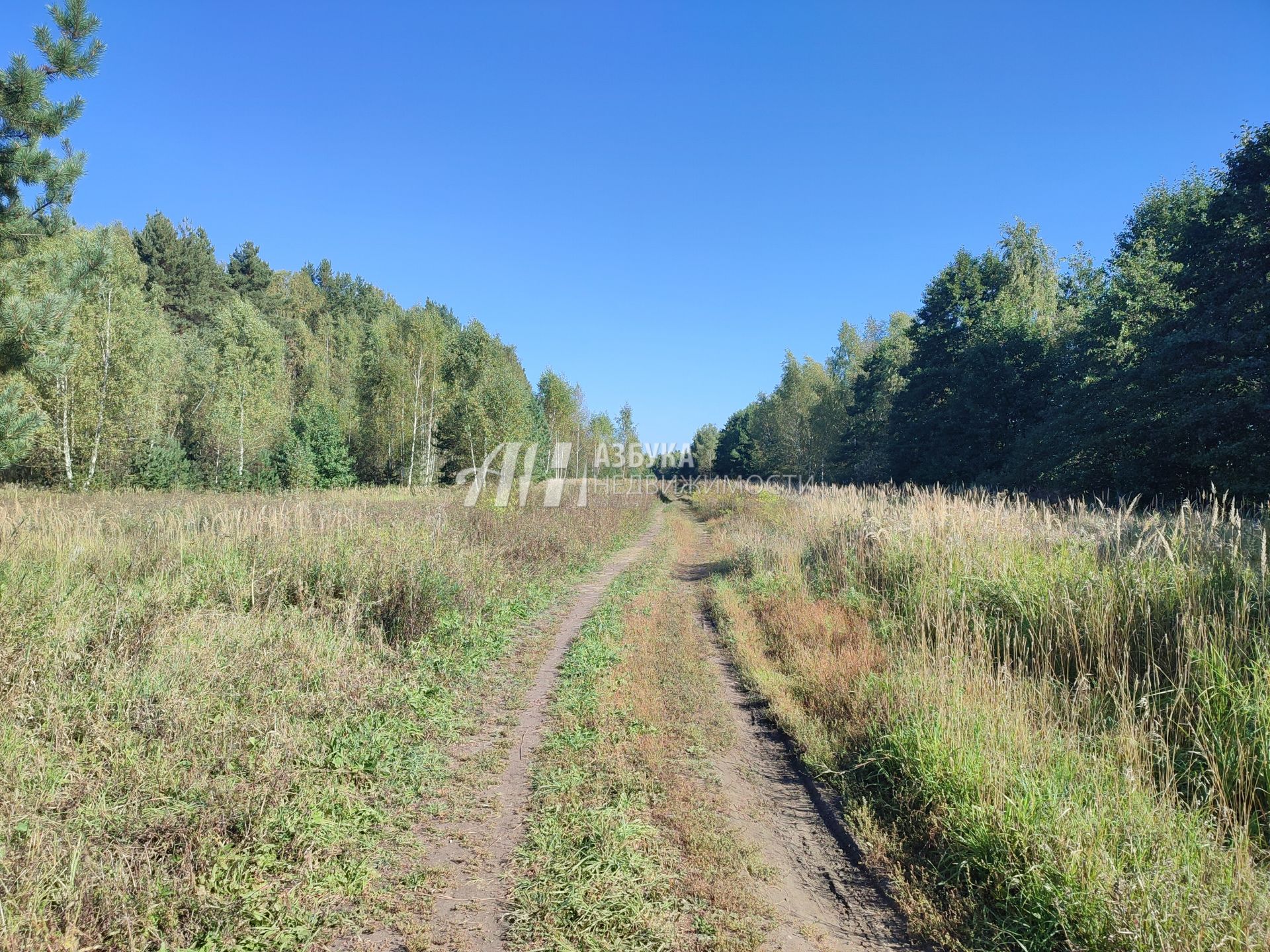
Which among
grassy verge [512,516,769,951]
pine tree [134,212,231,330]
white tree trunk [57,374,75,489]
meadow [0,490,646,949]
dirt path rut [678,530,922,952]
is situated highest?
pine tree [134,212,231,330]

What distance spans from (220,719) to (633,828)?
320 cm

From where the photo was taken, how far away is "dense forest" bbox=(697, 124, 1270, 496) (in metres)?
16.4

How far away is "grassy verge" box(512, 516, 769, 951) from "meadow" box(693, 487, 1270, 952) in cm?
94

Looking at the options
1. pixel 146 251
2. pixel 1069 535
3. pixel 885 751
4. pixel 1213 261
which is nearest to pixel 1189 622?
pixel 885 751

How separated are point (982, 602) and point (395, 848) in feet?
21.6

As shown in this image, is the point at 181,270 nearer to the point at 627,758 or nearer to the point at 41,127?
the point at 41,127

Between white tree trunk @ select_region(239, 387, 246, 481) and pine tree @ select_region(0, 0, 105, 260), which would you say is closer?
pine tree @ select_region(0, 0, 105, 260)

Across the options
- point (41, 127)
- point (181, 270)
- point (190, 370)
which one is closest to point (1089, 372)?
point (41, 127)

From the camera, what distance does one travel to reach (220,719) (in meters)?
4.27

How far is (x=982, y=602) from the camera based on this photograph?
6.80m

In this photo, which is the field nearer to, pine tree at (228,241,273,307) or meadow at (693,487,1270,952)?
meadow at (693,487,1270,952)

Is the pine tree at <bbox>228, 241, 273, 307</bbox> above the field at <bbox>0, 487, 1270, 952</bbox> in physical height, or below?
above

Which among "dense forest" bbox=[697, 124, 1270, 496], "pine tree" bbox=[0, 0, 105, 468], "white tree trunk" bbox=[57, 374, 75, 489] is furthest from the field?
"white tree trunk" bbox=[57, 374, 75, 489]

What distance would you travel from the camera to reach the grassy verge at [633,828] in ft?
9.47
